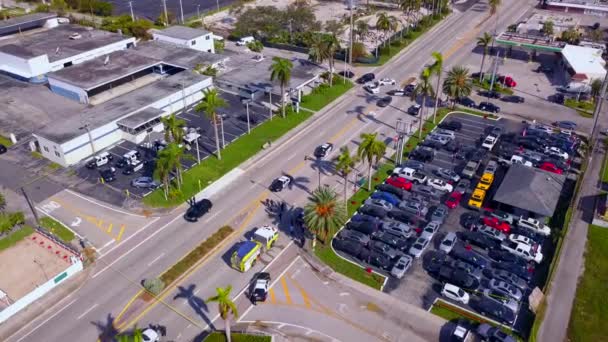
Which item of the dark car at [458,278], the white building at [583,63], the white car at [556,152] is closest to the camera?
the dark car at [458,278]

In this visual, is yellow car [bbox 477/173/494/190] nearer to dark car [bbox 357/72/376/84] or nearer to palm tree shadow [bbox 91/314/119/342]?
dark car [bbox 357/72/376/84]

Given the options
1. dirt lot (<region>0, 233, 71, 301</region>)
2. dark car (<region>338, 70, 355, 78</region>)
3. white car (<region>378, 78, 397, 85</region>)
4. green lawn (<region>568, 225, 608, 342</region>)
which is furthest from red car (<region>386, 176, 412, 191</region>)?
dirt lot (<region>0, 233, 71, 301</region>)

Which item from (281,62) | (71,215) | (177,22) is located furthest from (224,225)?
(177,22)

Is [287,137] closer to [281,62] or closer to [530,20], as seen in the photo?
[281,62]

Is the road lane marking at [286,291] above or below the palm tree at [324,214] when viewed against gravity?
below

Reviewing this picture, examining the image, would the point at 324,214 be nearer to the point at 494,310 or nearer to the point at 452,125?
the point at 494,310

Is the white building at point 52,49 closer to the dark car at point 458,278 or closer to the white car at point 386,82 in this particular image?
the white car at point 386,82

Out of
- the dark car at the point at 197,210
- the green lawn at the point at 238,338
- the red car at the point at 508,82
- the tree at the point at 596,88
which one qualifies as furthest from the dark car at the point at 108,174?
the tree at the point at 596,88
